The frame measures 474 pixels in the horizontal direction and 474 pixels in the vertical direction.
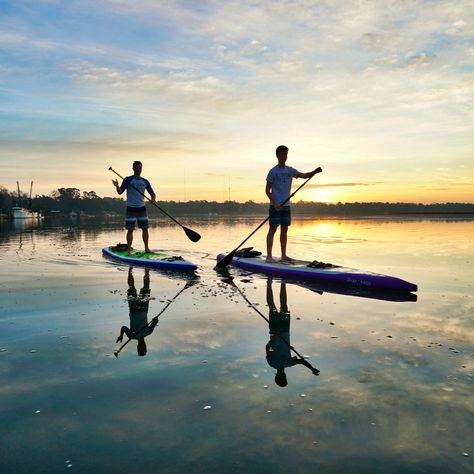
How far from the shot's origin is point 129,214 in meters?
11.7

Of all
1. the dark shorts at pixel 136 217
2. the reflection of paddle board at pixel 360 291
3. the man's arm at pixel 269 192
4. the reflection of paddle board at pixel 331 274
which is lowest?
the reflection of paddle board at pixel 360 291

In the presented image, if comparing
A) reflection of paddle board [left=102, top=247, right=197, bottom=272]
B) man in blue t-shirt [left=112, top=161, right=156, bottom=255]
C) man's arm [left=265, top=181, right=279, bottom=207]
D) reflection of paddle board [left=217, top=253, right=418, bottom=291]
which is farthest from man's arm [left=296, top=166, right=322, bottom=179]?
man in blue t-shirt [left=112, top=161, right=156, bottom=255]


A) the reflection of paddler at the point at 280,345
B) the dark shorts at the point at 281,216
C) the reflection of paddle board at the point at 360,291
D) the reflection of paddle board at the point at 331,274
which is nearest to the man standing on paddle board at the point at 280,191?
the dark shorts at the point at 281,216

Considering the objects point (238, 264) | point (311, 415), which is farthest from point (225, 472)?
point (238, 264)

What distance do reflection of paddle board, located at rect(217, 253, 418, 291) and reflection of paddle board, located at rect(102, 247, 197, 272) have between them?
1599 mm

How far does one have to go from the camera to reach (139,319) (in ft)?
18.9

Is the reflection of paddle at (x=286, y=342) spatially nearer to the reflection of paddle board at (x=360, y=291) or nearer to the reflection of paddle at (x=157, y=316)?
the reflection of paddle at (x=157, y=316)

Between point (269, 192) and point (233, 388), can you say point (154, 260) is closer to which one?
point (269, 192)

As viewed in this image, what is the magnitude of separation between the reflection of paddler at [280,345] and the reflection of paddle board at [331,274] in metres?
2.21

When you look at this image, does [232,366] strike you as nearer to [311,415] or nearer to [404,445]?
[311,415]

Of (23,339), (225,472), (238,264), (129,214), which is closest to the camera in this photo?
(225,472)

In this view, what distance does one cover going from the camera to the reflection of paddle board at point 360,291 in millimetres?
7257

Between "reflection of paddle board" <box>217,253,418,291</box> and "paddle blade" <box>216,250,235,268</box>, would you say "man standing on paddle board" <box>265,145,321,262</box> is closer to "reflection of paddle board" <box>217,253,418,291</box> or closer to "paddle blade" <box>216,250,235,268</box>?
"reflection of paddle board" <box>217,253,418,291</box>

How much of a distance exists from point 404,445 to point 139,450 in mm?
1714
